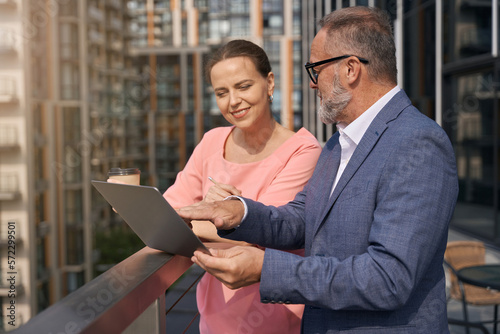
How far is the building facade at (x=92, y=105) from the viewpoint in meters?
36.2

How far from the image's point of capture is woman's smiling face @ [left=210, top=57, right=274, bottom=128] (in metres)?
1.43

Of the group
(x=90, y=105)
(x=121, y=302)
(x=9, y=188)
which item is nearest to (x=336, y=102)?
(x=121, y=302)

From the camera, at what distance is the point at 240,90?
1.44m

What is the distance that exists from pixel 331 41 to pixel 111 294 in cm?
65

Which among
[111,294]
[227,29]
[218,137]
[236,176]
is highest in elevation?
[227,29]

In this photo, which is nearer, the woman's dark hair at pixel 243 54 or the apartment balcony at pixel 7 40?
the woman's dark hair at pixel 243 54

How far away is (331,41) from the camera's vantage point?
1075mm

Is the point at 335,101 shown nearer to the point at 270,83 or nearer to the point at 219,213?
the point at 219,213

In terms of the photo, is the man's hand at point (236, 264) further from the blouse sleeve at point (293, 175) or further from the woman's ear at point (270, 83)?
the woman's ear at point (270, 83)

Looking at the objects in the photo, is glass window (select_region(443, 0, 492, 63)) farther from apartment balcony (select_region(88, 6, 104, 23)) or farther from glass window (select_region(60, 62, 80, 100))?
apartment balcony (select_region(88, 6, 104, 23))

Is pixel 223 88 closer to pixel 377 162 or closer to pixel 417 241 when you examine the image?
pixel 377 162

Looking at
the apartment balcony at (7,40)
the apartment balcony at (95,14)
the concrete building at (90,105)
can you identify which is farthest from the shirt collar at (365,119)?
the apartment balcony at (95,14)

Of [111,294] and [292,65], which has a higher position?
[292,65]

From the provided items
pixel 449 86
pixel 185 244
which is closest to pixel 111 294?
pixel 185 244
